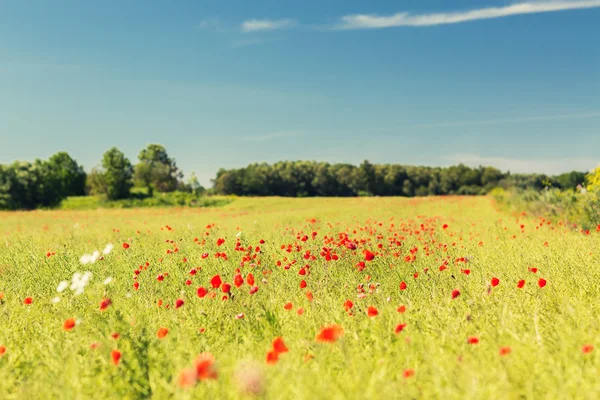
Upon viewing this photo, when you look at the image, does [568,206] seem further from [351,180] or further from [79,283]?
[351,180]

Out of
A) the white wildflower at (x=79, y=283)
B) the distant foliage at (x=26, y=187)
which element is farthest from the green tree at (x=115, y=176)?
the white wildflower at (x=79, y=283)

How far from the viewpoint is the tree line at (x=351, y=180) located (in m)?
100

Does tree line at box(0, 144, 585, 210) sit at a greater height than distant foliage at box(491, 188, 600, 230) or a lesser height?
greater

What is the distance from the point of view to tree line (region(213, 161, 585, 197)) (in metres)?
100

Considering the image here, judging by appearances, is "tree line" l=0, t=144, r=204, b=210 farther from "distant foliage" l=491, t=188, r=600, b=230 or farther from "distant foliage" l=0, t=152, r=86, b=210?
"distant foliage" l=491, t=188, r=600, b=230

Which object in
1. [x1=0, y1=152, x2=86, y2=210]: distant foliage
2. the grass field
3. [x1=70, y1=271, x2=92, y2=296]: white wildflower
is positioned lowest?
the grass field

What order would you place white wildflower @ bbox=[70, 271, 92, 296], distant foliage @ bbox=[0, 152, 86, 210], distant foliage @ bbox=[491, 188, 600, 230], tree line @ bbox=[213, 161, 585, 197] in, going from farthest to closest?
1. tree line @ bbox=[213, 161, 585, 197]
2. distant foliage @ bbox=[0, 152, 86, 210]
3. distant foliage @ bbox=[491, 188, 600, 230]
4. white wildflower @ bbox=[70, 271, 92, 296]

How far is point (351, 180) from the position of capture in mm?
104125

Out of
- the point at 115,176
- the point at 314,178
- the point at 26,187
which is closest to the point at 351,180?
the point at 314,178

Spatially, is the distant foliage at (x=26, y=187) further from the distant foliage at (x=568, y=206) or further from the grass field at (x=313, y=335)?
the distant foliage at (x=568, y=206)

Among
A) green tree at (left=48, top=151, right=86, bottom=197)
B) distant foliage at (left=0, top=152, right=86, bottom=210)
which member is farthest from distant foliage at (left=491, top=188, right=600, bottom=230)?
green tree at (left=48, top=151, right=86, bottom=197)

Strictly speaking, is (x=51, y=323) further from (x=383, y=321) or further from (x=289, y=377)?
(x=383, y=321)

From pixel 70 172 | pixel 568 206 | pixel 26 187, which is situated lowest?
pixel 568 206

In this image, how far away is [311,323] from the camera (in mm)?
3783
